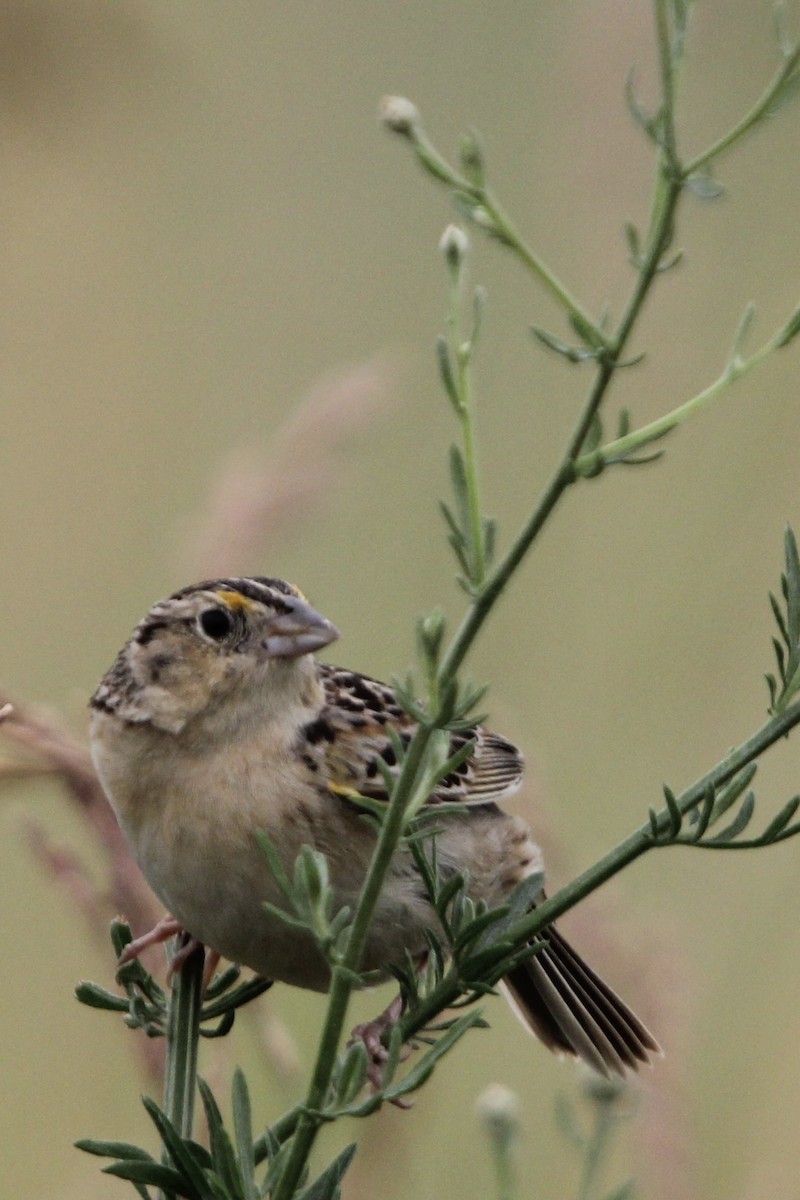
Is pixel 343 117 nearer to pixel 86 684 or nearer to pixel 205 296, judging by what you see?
pixel 205 296

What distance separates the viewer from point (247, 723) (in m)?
2.91

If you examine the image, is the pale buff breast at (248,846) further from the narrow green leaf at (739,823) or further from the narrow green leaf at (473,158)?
the narrow green leaf at (473,158)

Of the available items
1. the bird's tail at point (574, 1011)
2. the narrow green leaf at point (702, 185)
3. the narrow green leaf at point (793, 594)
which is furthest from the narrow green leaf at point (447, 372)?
the bird's tail at point (574, 1011)

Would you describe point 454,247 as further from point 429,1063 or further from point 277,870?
point 429,1063

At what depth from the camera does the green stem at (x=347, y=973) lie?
1353 mm

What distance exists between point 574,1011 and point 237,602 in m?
1.10

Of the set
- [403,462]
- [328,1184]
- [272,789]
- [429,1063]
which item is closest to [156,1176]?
[328,1184]

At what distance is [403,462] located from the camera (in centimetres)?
507

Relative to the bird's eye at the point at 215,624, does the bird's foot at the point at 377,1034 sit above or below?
below

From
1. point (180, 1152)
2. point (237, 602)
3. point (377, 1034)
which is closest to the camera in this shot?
point (180, 1152)

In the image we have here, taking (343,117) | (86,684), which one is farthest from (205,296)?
(86,684)

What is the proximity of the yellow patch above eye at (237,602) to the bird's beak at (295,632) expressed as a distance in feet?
0.16

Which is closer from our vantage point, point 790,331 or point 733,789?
point 790,331

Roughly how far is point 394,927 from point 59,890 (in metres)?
0.49
